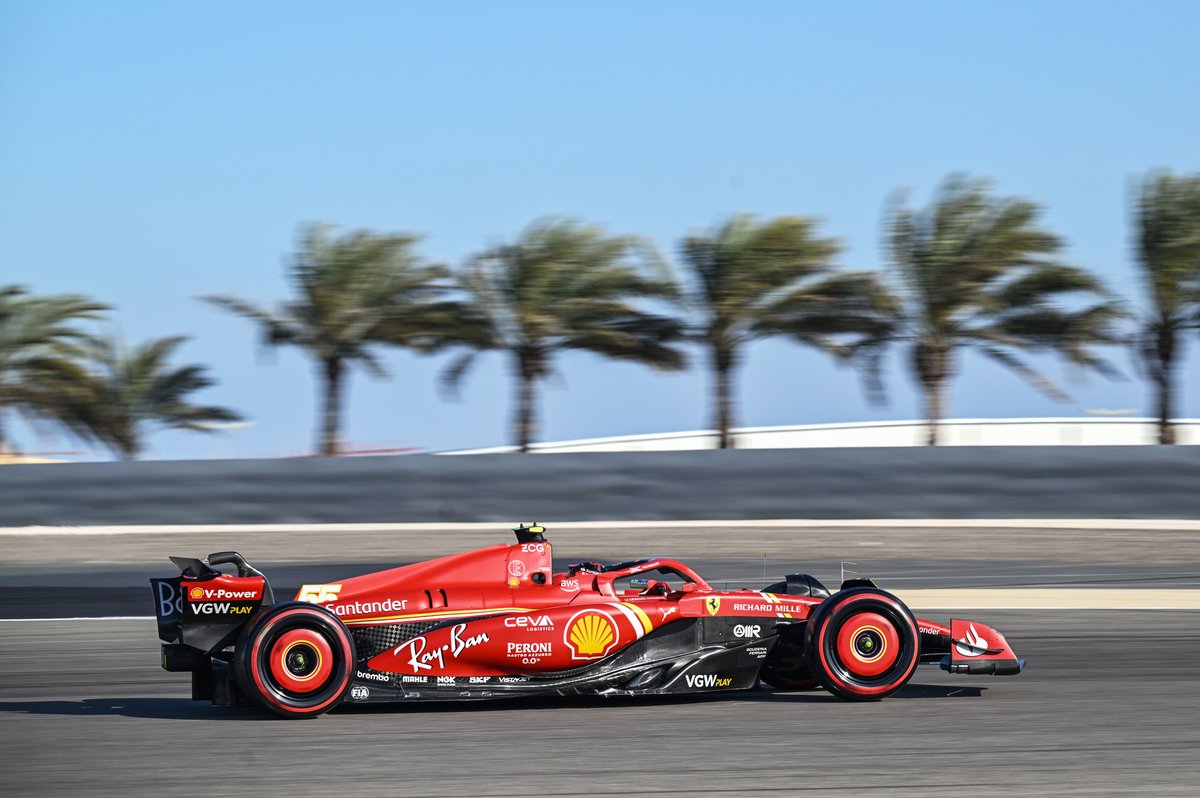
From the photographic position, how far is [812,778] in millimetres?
6273

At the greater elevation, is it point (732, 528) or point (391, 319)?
point (391, 319)

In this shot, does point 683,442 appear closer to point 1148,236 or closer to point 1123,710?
point 1148,236

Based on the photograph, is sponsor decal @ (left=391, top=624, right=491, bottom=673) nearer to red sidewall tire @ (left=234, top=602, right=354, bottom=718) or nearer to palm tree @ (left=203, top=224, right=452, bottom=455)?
red sidewall tire @ (left=234, top=602, right=354, bottom=718)

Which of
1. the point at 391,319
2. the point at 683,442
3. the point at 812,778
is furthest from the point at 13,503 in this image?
the point at 812,778

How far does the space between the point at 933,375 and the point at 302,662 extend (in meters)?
18.6

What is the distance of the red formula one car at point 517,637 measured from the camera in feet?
25.4

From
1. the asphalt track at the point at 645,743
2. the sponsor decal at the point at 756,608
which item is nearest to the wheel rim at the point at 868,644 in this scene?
the asphalt track at the point at 645,743

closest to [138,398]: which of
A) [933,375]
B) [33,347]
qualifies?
[33,347]

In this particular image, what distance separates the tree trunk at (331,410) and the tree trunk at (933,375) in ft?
34.1

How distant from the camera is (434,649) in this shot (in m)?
7.84

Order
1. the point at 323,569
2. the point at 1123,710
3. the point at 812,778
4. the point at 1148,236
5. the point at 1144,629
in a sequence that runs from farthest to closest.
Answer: the point at 1148,236 → the point at 323,569 → the point at 1144,629 → the point at 1123,710 → the point at 812,778

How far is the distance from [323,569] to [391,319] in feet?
35.8

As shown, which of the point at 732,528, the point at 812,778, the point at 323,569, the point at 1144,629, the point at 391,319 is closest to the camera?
the point at 812,778

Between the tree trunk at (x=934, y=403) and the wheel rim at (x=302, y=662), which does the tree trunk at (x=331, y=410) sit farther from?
the wheel rim at (x=302, y=662)
